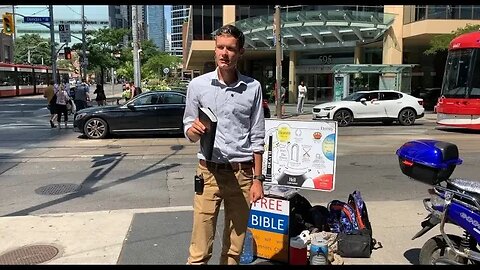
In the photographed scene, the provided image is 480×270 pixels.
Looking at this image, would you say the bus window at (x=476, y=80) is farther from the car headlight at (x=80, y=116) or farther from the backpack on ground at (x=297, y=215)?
the car headlight at (x=80, y=116)

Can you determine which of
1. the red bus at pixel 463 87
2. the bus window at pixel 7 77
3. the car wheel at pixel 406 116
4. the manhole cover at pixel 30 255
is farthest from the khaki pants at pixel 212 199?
the bus window at pixel 7 77

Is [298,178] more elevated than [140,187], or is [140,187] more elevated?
[298,178]

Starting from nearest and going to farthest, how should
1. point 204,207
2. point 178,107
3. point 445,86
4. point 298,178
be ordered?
point 204,207 → point 298,178 → point 178,107 → point 445,86

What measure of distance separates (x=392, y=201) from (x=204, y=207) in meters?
3.95

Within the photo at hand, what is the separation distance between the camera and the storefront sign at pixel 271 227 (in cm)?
396

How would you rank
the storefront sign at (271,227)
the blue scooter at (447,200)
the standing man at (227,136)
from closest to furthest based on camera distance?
the standing man at (227,136) → the blue scooter at (447,200) → the storefront sign at (271,227)

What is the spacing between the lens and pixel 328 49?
3141 centimetres

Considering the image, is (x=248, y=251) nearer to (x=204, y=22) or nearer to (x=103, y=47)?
(x=204, y=22)

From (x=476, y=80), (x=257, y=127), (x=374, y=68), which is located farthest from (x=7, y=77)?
(x=257, y=127)

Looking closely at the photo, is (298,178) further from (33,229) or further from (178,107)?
(178,107)

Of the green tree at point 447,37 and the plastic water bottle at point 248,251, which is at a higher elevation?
the green tree at point 447,37

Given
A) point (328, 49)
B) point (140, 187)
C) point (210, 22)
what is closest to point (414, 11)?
point (328, 49)

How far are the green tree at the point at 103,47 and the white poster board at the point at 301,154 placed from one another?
4306 centimetres

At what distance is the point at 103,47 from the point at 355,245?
47281mm
